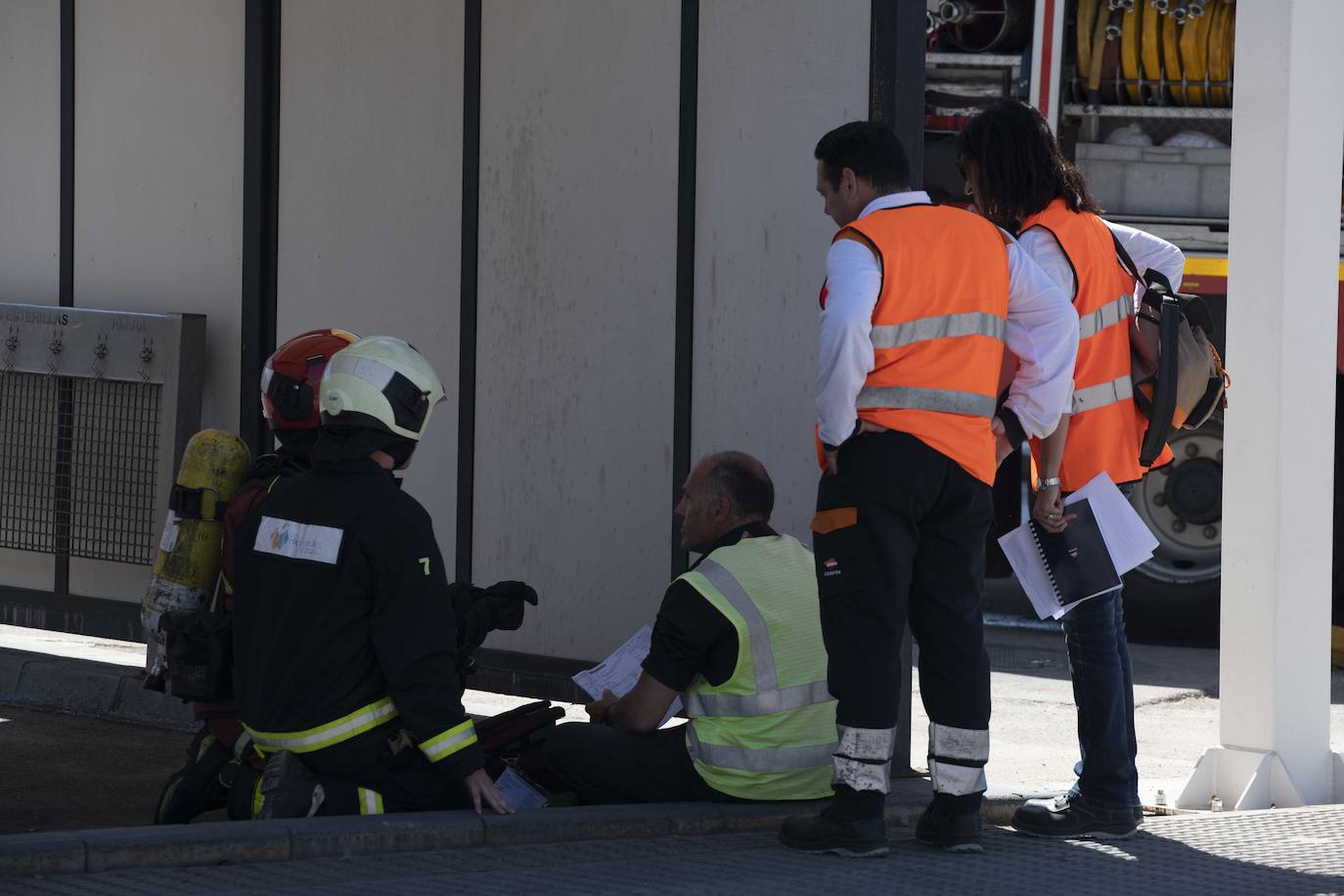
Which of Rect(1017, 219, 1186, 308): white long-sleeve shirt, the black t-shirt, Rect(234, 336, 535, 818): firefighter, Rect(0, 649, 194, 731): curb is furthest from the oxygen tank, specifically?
Rect(1017, 219, 1186, 308): white long-sleeve shirt

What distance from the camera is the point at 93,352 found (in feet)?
21.0

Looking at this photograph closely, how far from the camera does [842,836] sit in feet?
13.3

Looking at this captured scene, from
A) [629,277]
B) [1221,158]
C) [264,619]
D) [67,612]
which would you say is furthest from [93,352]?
[1221,158]

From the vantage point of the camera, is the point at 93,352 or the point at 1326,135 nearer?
the point at 1326,135

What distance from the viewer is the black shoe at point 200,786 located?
4453 mm

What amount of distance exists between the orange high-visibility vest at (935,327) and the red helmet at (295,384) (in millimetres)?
1324

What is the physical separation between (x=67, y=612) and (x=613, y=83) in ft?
9.14

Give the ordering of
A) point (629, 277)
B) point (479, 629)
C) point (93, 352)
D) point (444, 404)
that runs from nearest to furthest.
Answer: point (479, 629) → point (629, 277) → point (444, 404) → point (93, 352)

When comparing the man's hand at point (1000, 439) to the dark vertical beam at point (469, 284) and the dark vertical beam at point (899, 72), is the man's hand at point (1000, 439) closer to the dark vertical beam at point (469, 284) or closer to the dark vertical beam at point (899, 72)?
the dark vertical beam at point (899, 72)

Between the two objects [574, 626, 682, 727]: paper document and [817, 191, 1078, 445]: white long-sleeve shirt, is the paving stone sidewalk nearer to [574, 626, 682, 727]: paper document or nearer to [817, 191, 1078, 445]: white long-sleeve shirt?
[574, 626, 682, 727]: paper document

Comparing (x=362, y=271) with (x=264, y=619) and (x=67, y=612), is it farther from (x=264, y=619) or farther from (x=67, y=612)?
(x=264, y=619)

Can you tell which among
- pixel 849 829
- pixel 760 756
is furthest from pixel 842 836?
pixel 760 756

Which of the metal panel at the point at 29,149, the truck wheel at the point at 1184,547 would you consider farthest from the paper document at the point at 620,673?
the truck wheel at the point at 1184,547

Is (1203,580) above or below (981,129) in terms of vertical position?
below
